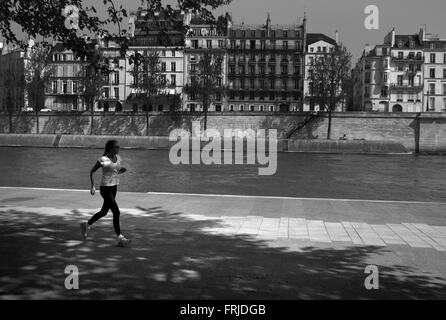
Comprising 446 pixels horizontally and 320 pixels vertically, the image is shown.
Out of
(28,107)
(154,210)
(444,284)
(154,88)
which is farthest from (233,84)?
(444,284)

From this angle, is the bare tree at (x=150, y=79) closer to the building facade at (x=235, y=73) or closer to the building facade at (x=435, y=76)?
the building facade at (x=235, y=73)

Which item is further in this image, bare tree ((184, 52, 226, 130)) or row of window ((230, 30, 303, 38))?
row of window ((230, 30, 303, 38))

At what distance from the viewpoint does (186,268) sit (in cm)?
677

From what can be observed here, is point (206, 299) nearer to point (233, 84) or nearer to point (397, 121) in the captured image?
point (397, 121)

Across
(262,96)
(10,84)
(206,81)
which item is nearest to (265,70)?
(262,96)

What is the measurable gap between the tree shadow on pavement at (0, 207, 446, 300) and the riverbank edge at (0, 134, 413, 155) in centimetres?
5665

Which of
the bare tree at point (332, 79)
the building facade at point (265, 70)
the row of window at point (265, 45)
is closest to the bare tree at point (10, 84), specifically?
the building facade at point (265, 70)

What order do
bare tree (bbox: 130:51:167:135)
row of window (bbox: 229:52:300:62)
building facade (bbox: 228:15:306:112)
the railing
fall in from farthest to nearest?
row of window (bbox: 229:52:300:62) < building facade (bbox: 228:15:306:112) < the railing < bare tree (bbox: 130:51:167:135)

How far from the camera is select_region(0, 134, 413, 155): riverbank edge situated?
64.1m

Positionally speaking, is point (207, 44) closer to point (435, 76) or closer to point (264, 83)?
point (264, 83)

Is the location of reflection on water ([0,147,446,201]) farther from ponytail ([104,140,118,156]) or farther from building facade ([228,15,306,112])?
building facade ([228,15,306,112])

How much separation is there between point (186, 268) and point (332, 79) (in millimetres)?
67341

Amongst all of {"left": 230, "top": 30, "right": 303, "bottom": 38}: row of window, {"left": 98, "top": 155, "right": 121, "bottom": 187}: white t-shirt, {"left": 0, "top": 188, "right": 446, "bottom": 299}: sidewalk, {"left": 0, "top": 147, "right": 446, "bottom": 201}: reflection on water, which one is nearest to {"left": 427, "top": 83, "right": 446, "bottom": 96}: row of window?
{"left": 230, "top": 30, "right": 303, "bottom": 38}: row of window

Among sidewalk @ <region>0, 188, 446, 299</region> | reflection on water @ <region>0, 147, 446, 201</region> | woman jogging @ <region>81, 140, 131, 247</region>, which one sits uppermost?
woman jogging @ <region>81, 140, 131, 247</region>
